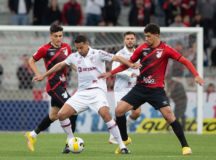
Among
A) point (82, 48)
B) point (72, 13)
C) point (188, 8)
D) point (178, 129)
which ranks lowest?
point (188, 8)

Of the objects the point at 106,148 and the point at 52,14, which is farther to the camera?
the point at 52,14

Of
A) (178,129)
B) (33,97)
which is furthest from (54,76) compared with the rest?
(33,97)

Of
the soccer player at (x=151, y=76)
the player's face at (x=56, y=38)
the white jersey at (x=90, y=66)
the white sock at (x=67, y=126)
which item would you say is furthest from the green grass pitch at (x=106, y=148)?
the player's face at (x=56, y=38)

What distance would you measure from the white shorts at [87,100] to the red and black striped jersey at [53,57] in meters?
1.55

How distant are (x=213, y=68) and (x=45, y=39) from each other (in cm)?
529

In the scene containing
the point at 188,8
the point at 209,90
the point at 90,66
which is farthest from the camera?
the point at 188,8

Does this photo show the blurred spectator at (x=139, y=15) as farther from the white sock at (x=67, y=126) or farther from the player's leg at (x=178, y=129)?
the player's leg at (x=178, y=129)

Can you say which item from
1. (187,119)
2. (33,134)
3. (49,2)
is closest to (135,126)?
(187,119)

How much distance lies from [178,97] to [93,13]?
17.0 feet

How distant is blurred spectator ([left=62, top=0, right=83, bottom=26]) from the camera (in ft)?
87.4

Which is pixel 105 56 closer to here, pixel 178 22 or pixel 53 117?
pixel 53 117

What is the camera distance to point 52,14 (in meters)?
26.6

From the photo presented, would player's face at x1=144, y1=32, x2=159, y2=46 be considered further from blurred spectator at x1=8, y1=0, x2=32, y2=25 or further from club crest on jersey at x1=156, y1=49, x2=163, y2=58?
blurred spectator at x1=8, y1=0, x2=32, y2=25

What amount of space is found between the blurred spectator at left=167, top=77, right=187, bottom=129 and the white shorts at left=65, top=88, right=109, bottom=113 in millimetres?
8762
